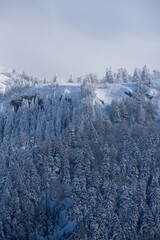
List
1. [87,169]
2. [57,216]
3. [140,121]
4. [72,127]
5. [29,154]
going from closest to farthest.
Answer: [57,216], [87,169], [29,154], [72,127], [140,121]

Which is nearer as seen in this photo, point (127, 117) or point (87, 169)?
point (87, 169)

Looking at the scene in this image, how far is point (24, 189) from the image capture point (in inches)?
5404

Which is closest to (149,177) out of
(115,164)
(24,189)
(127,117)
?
(115,164)

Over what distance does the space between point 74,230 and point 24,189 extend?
70.2ft

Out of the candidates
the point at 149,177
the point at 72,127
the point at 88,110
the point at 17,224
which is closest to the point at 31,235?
the point at 17,224

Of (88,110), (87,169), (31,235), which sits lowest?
(31,235)

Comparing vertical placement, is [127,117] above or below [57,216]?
above

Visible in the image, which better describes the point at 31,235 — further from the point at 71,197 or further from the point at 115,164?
the point at 115,164

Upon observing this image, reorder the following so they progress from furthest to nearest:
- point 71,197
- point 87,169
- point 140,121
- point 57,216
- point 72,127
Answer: point 140,121 → point 72,127 → point 87,169 → point 71,197 → point 57,216

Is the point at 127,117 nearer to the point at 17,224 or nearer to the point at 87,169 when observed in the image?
the point at 87,169

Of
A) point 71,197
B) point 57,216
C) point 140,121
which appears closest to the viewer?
point 57,216

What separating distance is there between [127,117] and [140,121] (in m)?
6.10

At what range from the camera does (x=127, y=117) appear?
199 metres

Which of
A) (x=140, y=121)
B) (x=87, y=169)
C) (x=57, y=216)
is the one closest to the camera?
(x=57, y=216)
